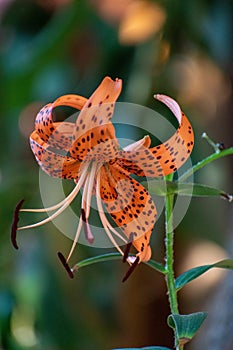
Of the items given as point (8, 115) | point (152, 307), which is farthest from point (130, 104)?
point (152, 307)

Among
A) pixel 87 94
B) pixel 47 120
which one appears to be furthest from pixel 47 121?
pixel 87 94

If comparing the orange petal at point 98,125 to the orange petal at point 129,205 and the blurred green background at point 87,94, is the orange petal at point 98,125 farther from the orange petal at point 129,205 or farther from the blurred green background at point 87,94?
the blurred green background at point 87,94

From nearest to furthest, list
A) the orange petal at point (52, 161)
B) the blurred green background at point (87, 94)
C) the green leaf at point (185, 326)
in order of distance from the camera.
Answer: the green leaf at point (185, 326)
the orange petal at point (52, 161)
the blurred green background at point (87, 94)

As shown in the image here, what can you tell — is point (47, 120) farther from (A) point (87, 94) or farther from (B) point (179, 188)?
(A) point (87, 94)

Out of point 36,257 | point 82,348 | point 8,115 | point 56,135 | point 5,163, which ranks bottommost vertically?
point 82,348

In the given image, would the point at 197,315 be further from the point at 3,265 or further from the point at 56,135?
the point at 3,265

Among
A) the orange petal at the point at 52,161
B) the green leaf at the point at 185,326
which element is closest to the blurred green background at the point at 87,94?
the orange petal at the point at 52,161

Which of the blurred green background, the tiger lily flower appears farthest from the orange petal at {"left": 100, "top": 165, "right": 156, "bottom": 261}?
the blurred green background
